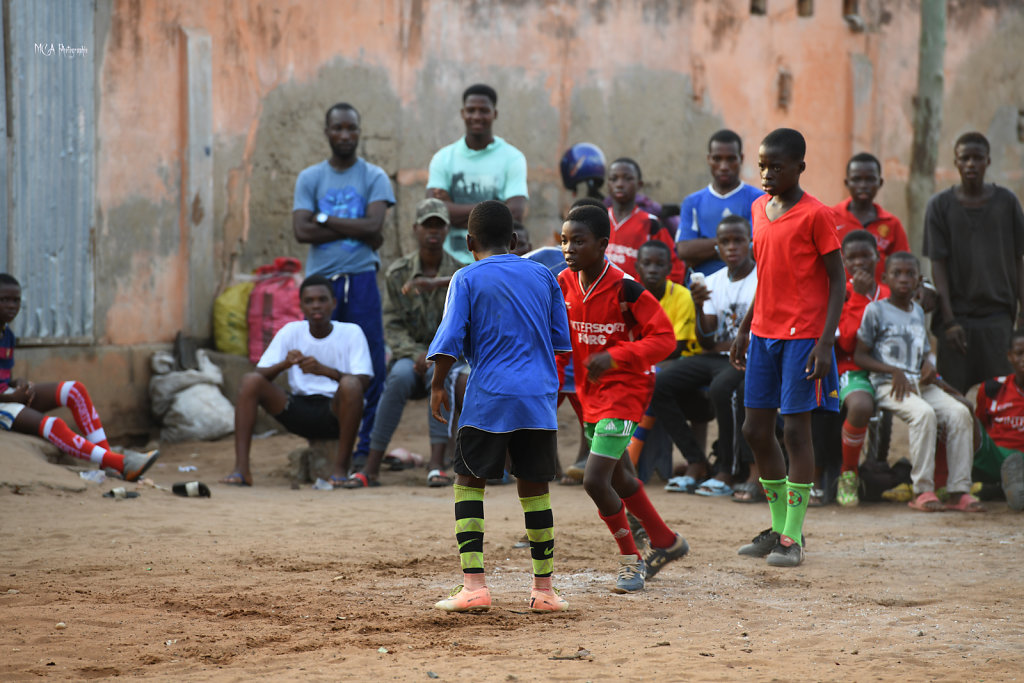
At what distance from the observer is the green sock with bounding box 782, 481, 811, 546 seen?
17.1ft

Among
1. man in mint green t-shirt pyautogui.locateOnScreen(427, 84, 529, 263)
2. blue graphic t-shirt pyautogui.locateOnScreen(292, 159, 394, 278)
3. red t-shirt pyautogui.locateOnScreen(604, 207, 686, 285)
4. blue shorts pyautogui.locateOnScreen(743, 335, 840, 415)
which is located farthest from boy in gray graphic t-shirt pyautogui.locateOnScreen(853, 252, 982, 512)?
blue graphic t-shirt pyautogui.locateOnScreen(292, 159, 394, 278)

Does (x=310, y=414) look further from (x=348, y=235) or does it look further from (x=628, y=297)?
(x=628, y=297)

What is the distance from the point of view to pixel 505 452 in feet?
13.9

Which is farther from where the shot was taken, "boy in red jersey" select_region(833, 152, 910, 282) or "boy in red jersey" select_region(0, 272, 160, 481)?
"boy in red jersey" select_region(833, 152, 910, 282)

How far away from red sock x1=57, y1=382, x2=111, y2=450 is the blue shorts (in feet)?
14.0

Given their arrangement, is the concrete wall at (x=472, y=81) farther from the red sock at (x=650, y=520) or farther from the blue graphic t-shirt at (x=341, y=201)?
the red sock at (x=650, y=520)

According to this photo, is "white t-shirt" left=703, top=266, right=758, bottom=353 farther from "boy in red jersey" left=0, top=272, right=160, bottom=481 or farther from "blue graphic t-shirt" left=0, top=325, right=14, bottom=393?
"blue graphic t-shirt" left=0, top=325, right=14, bottom=393

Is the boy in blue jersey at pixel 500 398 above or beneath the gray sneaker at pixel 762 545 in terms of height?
above

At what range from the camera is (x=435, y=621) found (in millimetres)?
3986

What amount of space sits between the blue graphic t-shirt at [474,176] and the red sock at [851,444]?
259cm

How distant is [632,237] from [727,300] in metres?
0.80

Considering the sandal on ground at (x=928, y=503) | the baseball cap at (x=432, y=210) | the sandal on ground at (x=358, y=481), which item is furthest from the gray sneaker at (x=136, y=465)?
the sandal on ground at (x=928, y=503)

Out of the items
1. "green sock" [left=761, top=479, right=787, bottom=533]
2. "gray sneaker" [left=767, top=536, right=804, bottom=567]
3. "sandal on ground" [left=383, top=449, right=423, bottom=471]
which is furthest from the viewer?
"sandal on ground" [left=383, top=449, right=423, bottom=471]

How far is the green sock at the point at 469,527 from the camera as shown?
13.7 ft
